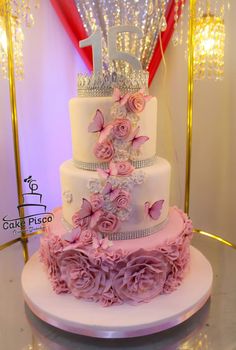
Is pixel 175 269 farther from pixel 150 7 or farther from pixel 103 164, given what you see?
pixel 150 7

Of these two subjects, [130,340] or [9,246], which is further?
[9,246]

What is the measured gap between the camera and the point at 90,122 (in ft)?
3.75

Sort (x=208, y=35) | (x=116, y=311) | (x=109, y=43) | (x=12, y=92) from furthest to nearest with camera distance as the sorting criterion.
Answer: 1. (x=12, y=92)
2. (x=208, y=35)
3. (x=109, y=43)
4. (x=116, y=311)

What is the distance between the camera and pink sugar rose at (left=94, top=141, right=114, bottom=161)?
1.09m

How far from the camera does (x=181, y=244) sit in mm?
1164

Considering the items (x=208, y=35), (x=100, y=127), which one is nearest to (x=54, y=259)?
(x=100, y=127)

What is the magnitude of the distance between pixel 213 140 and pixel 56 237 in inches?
46.8

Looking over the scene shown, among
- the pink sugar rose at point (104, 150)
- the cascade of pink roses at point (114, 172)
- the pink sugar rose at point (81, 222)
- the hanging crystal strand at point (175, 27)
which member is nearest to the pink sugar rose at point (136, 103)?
the cascade of pink roses at point (114, 172)

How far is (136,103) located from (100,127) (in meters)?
0.15

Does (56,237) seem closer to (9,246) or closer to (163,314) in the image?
(163,314)

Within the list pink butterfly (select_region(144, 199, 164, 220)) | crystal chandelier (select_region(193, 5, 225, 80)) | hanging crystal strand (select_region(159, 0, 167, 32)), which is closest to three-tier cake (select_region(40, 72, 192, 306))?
pink butterfly (select_region(144, 199, 164, 220))

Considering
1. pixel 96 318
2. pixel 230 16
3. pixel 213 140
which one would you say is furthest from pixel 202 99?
pixel 96 318

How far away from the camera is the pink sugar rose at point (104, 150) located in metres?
1.09

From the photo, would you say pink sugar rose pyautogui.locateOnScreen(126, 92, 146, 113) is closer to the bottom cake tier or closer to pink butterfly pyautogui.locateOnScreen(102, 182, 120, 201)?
pink butterfly pyautogui.locateOnScreen(102, 182, 120, 201)
